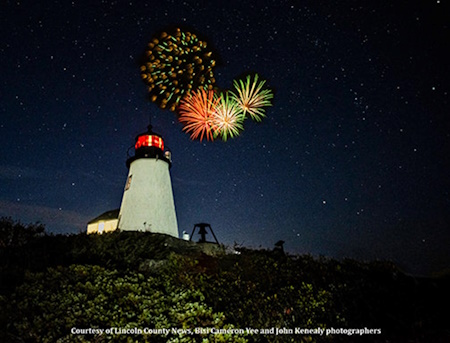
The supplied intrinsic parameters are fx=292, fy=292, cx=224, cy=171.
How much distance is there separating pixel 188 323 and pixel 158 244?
292 inches

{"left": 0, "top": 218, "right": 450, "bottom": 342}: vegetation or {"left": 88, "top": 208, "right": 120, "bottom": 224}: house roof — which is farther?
{"left": 88, "top": 208, "right": 120, "bottom": 224}: house roof

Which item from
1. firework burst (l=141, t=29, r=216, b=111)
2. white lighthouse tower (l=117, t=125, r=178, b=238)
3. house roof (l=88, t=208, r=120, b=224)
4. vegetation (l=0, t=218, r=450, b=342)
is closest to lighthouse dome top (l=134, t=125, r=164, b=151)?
white lighthouse tower (l=117, t=125, r=178, b=238)

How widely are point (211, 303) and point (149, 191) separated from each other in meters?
16.0

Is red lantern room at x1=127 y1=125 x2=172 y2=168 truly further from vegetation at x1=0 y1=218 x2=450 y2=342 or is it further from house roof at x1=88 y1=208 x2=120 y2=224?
house roof at x1=88 y1=208 x2=120 y2=224

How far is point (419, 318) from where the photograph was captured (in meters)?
5.79

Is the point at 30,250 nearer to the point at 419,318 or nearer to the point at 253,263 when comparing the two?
the point at 253,263

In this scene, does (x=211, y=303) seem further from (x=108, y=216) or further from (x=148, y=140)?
(x=108, y=216)

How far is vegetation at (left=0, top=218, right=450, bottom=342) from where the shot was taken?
582 cm

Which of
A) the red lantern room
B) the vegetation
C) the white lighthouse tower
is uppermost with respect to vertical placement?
the red lantern room

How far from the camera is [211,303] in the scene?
705cm

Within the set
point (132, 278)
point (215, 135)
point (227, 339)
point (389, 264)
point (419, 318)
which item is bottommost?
point (227, 339)

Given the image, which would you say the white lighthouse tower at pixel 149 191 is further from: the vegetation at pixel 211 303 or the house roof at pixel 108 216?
the house roof at pixel 108 216

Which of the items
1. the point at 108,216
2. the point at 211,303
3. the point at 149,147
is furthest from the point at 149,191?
the point at 108,216

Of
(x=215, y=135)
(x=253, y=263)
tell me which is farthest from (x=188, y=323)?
(x=215, y=135)
